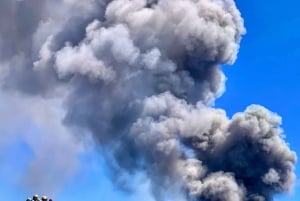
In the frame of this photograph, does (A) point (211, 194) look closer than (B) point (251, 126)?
Yes

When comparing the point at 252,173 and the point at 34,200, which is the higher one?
the point at 252,173

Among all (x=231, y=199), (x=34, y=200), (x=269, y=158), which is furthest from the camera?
(x=269, y=158)

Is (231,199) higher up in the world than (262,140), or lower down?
lower down

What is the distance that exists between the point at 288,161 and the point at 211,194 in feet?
48.7

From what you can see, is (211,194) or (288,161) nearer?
(211,194)

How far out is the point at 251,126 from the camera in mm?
82438

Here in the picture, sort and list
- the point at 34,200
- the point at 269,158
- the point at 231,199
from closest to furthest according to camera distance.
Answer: the point at 34,200 < the point at 231,199 < the point at 269,158

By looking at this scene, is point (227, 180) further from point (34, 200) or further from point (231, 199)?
point (34, 200)

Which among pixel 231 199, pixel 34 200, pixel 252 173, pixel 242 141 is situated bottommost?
pixel 34 200

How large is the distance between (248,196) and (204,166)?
27.7 feet

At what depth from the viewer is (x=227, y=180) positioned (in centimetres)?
7762

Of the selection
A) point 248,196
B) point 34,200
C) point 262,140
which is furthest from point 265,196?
point 34,200

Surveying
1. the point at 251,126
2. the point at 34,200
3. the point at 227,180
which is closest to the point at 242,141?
the point at 251,126

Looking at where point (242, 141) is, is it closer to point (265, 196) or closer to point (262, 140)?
point (262, 140)
